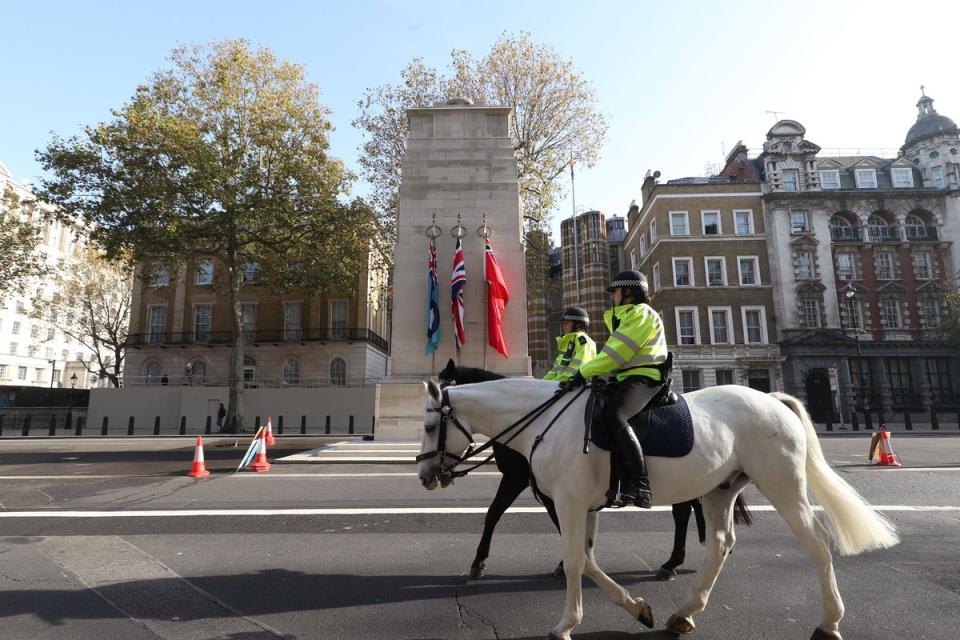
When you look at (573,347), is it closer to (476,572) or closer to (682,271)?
(476,572)

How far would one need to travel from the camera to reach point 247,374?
37.9 metres

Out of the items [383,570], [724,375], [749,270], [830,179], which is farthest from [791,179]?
[383,570]

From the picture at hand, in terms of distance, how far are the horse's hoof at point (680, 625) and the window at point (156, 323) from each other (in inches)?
1717

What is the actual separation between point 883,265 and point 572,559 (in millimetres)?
43949

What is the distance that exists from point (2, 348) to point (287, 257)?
1962 inches

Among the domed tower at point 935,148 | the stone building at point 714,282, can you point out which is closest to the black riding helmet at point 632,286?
the stone building at point 714,282

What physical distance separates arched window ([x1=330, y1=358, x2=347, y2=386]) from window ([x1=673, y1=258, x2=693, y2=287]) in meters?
24.6

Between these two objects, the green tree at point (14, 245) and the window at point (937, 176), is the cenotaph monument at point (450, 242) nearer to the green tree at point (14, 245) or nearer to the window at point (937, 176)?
the green tree at point (14, 245)

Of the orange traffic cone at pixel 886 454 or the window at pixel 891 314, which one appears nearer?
the orange traffic cone at pixel 886 454

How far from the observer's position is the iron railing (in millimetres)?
37594

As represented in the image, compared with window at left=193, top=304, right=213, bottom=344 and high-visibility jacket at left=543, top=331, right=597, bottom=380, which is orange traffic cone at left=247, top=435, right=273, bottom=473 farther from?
window at left=193, top=304, right=213, bottom=344

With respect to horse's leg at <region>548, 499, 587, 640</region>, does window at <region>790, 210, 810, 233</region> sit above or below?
above

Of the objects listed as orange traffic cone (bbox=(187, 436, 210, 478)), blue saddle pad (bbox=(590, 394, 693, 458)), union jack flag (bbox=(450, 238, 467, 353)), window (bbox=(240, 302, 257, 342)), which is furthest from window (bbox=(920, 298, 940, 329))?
window (bbox=(240, 302, 257, 342))

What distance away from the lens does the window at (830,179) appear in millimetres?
38250
